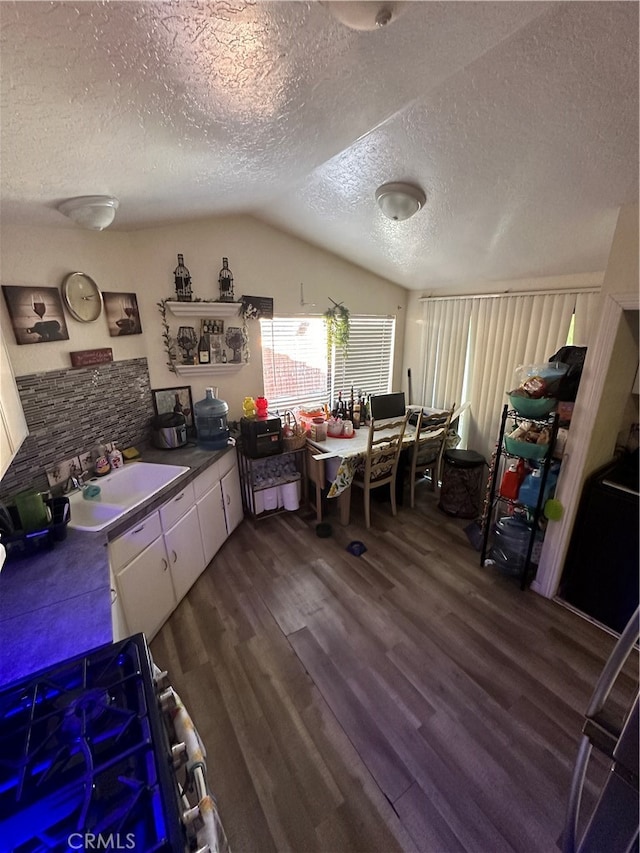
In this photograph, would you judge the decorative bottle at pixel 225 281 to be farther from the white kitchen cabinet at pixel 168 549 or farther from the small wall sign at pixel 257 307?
the white kitchen cabinet at pixel 168 549

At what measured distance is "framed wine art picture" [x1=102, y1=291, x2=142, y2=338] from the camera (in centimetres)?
215

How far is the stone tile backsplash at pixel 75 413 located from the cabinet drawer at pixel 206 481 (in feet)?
1.93

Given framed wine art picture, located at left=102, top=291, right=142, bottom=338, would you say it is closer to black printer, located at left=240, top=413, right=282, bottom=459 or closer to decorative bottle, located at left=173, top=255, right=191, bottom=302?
decorative bottle, located at left=173, top=255, right=191, bottom=302

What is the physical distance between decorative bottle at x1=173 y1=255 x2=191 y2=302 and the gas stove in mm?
2304

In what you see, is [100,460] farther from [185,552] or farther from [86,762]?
[86,762]

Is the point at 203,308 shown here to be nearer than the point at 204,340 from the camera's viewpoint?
Yes

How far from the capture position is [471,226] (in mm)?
2059

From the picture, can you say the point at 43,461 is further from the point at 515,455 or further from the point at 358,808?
the point at 515,455

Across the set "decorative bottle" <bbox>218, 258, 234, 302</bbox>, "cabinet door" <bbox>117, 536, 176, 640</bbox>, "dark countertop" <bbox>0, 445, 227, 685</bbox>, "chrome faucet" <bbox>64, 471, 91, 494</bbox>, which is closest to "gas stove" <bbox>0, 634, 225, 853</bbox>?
"dark countertop" <bbox>0, 445, 227, 685</bbox>

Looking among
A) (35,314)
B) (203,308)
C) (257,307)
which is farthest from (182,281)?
(35,314)

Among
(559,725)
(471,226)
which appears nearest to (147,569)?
(559,725)

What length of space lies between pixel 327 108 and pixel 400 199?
2.50 feet

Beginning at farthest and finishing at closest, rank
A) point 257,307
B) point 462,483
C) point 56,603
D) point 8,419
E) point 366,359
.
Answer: point 366,359 < point 462,483 < point 257,307 < point 8,419 < point 56,603

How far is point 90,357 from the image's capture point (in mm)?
2006
